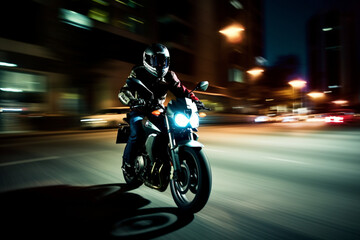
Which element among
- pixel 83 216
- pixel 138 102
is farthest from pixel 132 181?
pixel 138 102

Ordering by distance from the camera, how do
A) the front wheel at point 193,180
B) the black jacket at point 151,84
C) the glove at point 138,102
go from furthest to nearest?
the black jacket at point 151,84, the glove at point 138,102, the front wheel at point 193,180

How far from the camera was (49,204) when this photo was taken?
3408 millimetres

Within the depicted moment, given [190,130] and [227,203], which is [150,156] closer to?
[190,130]

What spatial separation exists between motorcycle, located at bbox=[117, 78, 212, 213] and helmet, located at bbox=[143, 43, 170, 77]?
0.96ft

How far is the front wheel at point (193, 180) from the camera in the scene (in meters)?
2.79

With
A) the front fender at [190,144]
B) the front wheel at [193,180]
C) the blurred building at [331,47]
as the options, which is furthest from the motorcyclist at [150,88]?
the blurred building at [331,47]

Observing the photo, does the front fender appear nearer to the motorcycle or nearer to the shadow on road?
the motorcycle

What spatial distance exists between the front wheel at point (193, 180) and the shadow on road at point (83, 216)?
141 millimetres

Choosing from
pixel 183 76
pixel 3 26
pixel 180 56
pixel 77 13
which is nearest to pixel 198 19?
pixel 180 56

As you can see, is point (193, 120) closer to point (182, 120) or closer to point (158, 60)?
point (182, 120)

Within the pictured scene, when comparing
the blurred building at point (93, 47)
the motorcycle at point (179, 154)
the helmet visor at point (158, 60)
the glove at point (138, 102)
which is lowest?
the motorcycle at point (179, 154)

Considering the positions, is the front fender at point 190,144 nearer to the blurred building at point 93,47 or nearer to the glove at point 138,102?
the glove at point 138,102

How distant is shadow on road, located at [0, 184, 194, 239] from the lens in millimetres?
2596

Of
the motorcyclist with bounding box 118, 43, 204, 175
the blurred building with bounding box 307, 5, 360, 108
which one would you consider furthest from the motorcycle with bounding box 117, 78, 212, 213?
the blurred building with bounding box 307, 5, 360, 108
